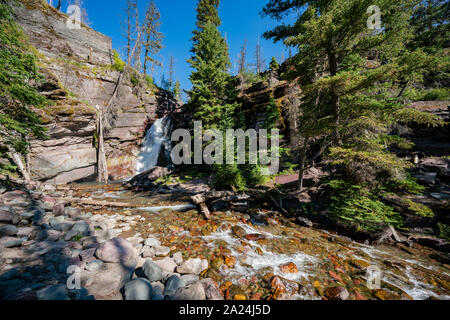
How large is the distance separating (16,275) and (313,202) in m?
9.14

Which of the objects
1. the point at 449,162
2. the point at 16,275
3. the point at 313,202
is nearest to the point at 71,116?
the point at 16,275

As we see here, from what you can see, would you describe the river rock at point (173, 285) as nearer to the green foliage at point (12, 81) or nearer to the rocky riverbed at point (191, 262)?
the rocky riverbed at point (191, 262)

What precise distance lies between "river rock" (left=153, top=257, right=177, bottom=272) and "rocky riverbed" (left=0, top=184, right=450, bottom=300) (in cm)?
2

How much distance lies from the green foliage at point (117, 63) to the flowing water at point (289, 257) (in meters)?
18.1

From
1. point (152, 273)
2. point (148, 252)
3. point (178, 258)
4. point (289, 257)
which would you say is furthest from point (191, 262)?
point (289, 257)

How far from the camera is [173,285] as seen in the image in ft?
9.36

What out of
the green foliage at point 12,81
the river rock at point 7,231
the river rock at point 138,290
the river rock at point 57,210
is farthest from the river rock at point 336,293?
the green foliage at point 12,81

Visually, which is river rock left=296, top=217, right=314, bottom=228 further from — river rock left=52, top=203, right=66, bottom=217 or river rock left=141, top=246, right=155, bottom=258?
river rock left=52, top=203, right=66, bottom=217

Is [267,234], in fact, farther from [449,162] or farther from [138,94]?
[138,94]

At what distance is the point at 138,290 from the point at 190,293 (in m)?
0.88

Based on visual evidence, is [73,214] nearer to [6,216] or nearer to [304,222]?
[6,216]

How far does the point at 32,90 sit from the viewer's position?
20.9 feet

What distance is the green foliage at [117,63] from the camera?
691 inches
